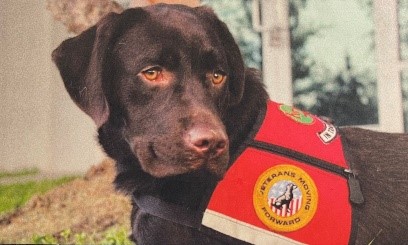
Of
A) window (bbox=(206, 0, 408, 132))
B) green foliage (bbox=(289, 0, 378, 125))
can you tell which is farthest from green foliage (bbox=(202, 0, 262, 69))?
green foliage (bbox=(289, 0, 378, 125))

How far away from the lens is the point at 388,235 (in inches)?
51.5

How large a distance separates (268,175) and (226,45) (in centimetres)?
35

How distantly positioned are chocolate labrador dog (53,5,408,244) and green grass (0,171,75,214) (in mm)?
608

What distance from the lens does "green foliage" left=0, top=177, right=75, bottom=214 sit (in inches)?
71.9

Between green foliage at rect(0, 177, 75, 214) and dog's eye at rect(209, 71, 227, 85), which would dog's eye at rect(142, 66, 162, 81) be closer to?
dog's eye at rect(209, 71, 227, 85)

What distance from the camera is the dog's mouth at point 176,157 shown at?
3.57ft

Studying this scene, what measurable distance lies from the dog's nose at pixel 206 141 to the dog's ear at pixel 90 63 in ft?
0.80

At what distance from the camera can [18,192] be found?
1851 mm

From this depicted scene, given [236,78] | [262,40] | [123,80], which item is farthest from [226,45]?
[262,40]

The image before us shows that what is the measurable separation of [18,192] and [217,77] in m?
0.92

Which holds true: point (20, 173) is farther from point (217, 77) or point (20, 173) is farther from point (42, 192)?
point (217, 77)

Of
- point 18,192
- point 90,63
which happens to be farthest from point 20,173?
point 90,63

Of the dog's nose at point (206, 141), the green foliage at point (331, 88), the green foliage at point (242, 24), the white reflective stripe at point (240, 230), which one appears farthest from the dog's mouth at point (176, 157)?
the green foliage at point (331, 88)

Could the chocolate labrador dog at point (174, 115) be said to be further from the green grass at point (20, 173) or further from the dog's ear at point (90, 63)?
the green grass at point (20, 173)
